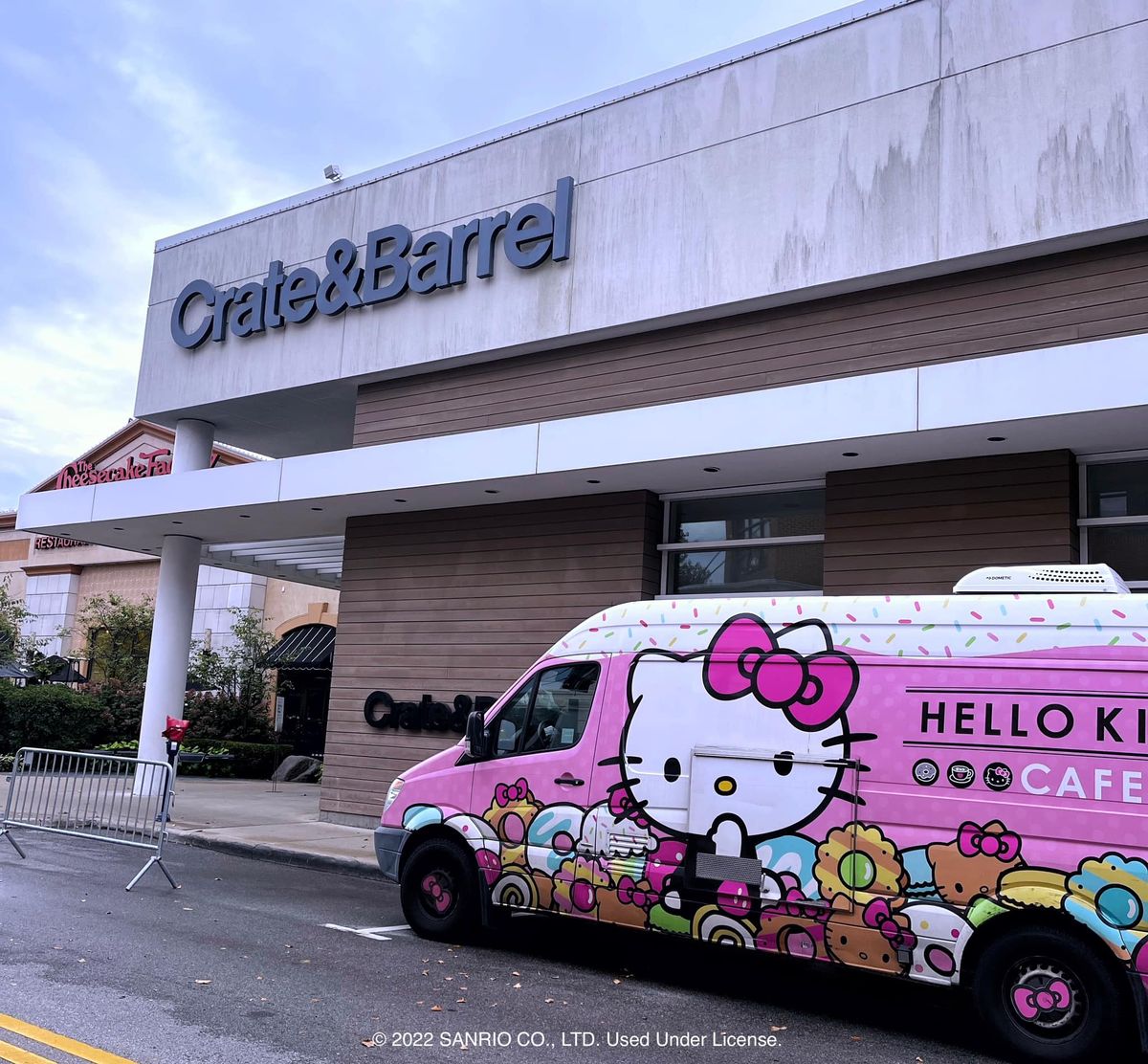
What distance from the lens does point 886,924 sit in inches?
263

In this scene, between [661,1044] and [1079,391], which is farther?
[1079,391]

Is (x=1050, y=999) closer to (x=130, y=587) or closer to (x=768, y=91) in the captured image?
(x=768, y=91)

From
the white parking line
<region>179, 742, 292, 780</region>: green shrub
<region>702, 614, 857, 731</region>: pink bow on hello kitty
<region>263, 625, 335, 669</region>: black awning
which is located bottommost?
the white parking line

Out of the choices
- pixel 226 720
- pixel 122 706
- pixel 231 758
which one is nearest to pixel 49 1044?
pixel 231 758

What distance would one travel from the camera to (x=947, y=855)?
6.55 metres

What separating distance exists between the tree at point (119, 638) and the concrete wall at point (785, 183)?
55.4 ft

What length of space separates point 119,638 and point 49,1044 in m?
29.4

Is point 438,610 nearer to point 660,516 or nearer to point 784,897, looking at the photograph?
point 660,516

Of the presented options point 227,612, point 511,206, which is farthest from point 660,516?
point 227,612

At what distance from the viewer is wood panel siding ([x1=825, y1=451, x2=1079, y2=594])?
1081 centimetres

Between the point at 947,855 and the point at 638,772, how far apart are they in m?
2.17

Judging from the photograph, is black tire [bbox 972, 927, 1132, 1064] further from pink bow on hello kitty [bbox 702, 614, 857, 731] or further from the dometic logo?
the dometic logo

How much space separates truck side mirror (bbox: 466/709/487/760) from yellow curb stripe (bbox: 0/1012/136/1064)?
145 inches

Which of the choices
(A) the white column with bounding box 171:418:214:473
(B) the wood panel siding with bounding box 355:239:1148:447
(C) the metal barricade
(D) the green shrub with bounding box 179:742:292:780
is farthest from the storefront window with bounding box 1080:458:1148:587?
(D) the green shrub with bounding box 179:742:292:780
